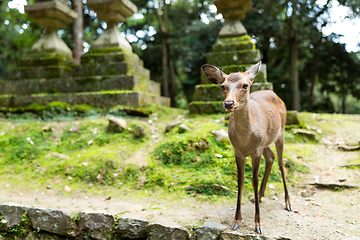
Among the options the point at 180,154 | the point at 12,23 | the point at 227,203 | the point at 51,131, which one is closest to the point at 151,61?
the point at 12,23

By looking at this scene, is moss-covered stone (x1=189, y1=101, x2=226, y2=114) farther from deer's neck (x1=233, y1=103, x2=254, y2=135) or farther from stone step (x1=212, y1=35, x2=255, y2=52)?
deer's neck (x1=233, y1=103, x2=254, y2=135)

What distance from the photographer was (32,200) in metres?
4.27

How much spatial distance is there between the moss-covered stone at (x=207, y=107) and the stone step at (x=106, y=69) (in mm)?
2029

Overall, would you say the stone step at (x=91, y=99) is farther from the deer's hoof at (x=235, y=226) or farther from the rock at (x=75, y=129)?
the deer's hoof at (x=235, y=226)

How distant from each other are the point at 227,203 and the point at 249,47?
481cm

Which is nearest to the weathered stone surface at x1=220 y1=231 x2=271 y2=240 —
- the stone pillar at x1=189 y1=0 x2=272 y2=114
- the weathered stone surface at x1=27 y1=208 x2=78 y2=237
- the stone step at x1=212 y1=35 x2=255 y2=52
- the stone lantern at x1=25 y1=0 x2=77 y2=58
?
the weathered stone surface at x1=27 y1=208 x2=78 y2=237

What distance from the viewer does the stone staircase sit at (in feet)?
24.0

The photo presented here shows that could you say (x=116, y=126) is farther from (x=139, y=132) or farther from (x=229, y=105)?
Answer: (x=229, y=105)

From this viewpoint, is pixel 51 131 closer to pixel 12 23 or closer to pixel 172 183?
pixel 172 183

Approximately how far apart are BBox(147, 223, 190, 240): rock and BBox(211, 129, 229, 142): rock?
232 centimetres

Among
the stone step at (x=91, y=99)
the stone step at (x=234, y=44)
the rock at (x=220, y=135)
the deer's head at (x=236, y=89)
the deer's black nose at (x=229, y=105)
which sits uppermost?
the stone step at (x=234, y=44)

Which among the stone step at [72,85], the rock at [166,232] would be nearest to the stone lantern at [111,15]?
the stone step at [72,85]

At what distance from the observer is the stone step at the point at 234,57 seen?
7.11 meters

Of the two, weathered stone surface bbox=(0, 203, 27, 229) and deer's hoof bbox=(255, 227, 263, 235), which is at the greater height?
deer's hoof bbox=(255, 227, 263, 235)
